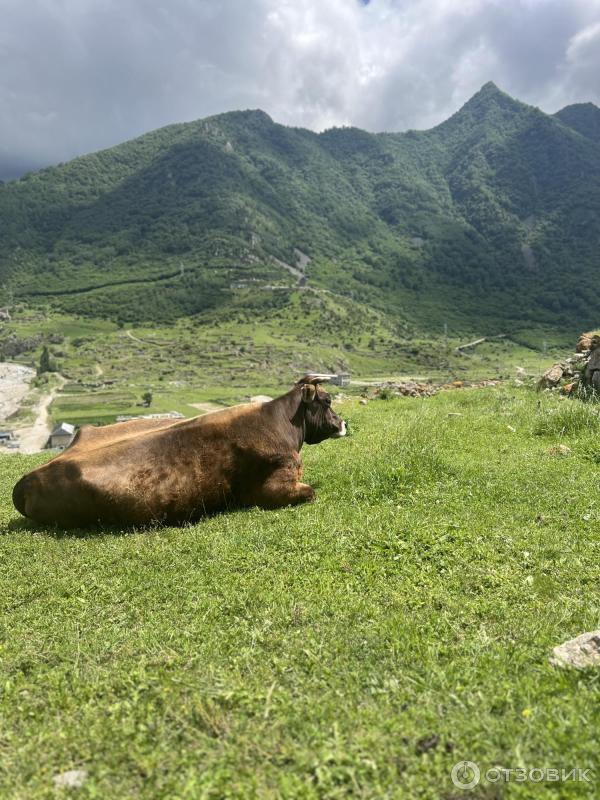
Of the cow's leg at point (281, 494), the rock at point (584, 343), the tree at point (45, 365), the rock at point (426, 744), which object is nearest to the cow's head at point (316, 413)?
the cow's leg at point (281, 494)

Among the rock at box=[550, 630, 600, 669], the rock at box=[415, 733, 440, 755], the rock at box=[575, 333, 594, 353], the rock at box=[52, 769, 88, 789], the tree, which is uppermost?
the tree

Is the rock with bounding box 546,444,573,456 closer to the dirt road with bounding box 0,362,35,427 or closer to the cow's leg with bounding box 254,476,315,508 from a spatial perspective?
the cow's leg with bounding box 254,476,315,508

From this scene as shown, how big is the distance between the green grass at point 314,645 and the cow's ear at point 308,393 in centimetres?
209

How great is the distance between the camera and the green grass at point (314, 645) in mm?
3131

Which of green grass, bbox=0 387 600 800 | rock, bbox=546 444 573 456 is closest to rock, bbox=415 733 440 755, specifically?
green grass, bbox=0 387 600 800

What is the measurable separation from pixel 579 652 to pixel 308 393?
659cm

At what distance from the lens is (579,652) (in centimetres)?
395

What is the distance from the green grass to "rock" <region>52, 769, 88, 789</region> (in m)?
0.06

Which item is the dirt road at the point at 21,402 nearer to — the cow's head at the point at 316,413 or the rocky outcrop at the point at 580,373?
the cow's head at the point at 316,413

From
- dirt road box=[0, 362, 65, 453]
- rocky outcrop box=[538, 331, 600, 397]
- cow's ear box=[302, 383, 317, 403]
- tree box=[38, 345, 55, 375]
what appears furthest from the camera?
tree box=[38, 345, 55, 375]

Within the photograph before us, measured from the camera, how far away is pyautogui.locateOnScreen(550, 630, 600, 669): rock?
385cm

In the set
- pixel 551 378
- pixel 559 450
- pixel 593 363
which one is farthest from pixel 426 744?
pixel 551 378

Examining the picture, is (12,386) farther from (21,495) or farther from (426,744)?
(426,744)

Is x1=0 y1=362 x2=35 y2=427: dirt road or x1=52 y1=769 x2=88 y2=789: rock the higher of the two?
x1=0 y1=362 x2=35 y2=427: dirt road
